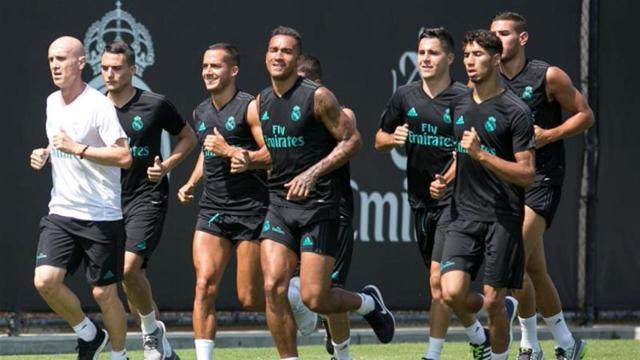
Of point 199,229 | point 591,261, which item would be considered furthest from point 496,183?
point 591,261

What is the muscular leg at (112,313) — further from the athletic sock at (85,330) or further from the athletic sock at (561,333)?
A: the athletic sock at (561,333)

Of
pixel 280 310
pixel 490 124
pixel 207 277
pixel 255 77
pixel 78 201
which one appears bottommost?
pixel 280 310

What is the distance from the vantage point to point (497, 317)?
9.84 metres

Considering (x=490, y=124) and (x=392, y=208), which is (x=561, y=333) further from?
(x=392, y=208)

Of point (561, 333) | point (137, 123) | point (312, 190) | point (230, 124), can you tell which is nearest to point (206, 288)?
point (312, 190)

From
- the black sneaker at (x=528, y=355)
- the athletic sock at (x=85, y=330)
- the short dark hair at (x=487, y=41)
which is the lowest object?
the black sneaker at (x=528, y=355)

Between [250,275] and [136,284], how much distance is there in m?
1.03

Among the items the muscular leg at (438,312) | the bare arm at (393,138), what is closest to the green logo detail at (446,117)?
the bare arm at (393,138)

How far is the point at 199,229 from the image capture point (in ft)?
35.3

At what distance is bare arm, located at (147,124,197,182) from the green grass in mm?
1852

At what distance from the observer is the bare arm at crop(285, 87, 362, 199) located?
9.81m

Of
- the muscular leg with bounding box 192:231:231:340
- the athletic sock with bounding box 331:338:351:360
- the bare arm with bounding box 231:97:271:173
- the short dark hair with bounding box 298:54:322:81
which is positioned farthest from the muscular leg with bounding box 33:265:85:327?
the short dark hair with bounding box 298:54:322:81

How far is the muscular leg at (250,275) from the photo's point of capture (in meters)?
10.8

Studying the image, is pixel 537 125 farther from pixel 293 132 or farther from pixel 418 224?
pixel 293 132
